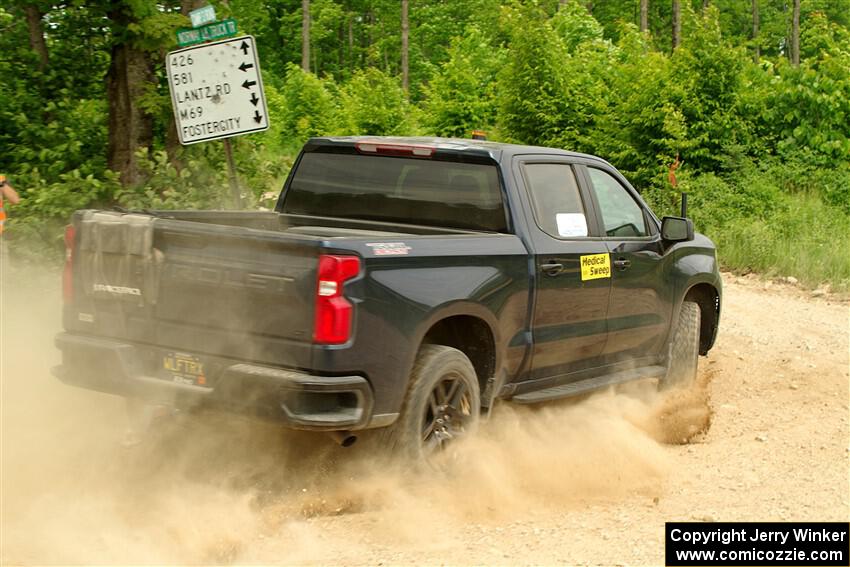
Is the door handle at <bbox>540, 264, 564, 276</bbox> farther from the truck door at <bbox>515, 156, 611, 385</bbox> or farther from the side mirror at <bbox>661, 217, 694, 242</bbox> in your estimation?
the side mirror at <bbox>661, 217, 694, 242</bbox>

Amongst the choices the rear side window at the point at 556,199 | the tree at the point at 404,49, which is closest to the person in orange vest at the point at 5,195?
the rear side window at the point at 556,199

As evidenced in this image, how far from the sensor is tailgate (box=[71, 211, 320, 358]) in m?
5.06

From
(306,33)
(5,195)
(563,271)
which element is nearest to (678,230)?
→ (563,271)

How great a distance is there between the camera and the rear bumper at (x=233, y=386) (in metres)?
4.99

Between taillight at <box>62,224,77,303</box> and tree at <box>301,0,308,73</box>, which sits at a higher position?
tree at <box>301,0,308,73</box>

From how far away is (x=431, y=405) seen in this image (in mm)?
5688

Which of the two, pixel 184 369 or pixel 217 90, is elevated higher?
pixel 217 90

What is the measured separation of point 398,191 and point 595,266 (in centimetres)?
137

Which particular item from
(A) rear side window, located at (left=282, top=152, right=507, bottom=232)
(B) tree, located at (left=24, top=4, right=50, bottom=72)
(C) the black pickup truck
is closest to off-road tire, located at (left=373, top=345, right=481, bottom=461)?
(C) the black pickup truck

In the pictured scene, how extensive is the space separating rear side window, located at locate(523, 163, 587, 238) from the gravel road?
1.21m

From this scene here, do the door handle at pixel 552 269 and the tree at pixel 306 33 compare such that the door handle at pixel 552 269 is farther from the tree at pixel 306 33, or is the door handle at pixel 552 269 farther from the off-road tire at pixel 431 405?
the tree at pixel 306 33

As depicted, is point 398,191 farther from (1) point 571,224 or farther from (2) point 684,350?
(2) point 684,350

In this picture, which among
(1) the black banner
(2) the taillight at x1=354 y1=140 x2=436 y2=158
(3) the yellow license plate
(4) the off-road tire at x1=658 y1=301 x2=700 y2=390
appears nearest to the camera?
(1) the black banner

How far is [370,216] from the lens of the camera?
6.80m
